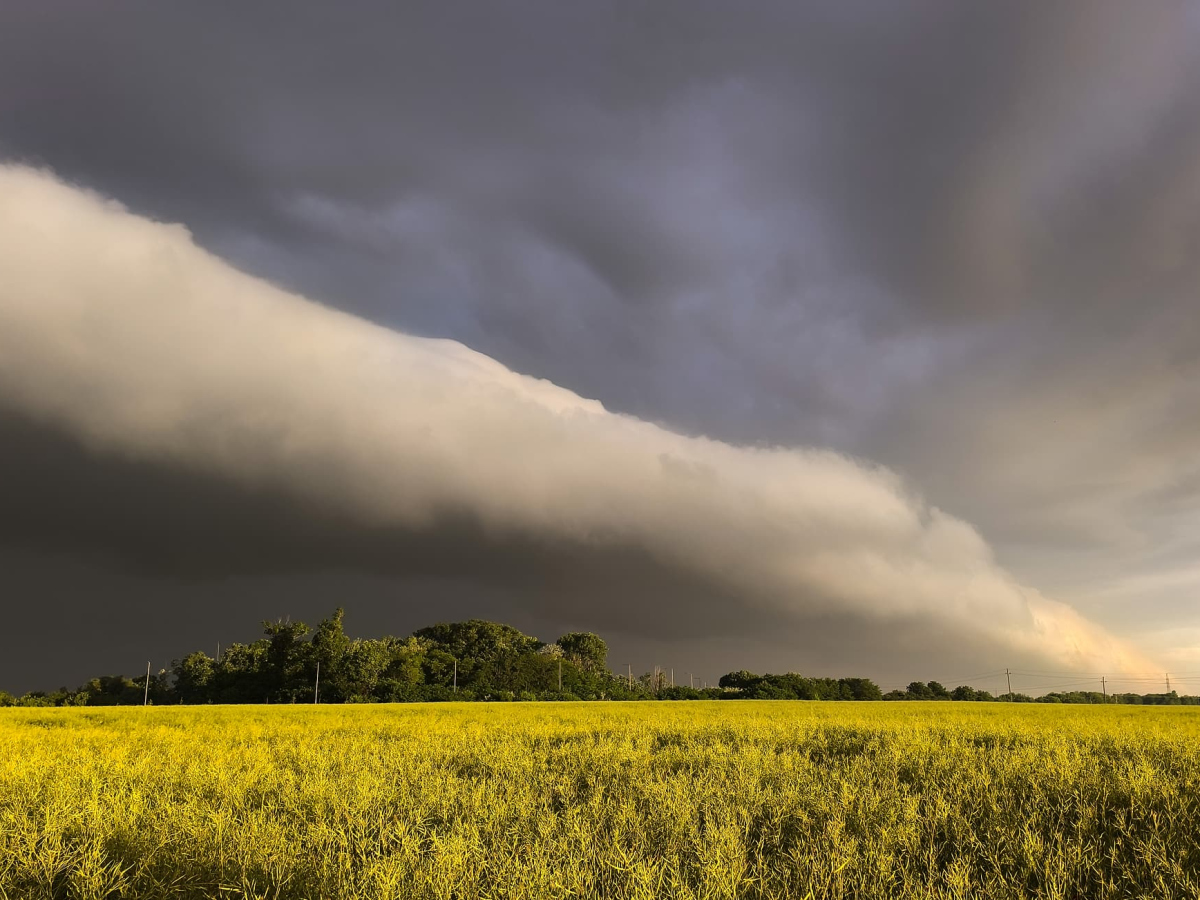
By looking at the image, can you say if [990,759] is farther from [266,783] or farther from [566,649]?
[566,649]

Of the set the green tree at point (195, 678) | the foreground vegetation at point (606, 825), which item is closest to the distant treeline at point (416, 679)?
the green tree at point (195, 678)

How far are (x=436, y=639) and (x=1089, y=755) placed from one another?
435 feet

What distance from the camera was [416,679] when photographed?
98125mm

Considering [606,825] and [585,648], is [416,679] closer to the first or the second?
[585,648]

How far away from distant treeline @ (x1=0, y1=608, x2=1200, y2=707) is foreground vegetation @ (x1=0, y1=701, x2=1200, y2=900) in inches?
3153

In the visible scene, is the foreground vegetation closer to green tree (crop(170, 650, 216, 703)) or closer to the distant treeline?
the distant treeline

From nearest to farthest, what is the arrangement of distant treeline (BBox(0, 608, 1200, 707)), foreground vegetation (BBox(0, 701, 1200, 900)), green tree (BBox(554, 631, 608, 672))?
1. foreground vegetation (BBox(0, 701, 1200, 900))
2. distant treeline (BBox(0, 608, 1200, 707))
3. green tree (BBox(554, 631, 608, 672))

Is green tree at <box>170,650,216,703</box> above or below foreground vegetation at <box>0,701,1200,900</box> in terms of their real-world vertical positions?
below

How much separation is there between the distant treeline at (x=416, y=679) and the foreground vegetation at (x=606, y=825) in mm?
80075

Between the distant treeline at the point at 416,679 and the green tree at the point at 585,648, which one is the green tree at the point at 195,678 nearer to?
the distant treeline at the point at 416,679

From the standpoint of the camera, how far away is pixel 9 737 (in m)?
25.0

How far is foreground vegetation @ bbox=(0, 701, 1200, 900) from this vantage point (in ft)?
22.1

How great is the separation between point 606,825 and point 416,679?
96.8 m

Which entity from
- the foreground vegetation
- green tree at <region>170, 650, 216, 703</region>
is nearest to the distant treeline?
green tree at <region>170, 650, 216, 703</region>
